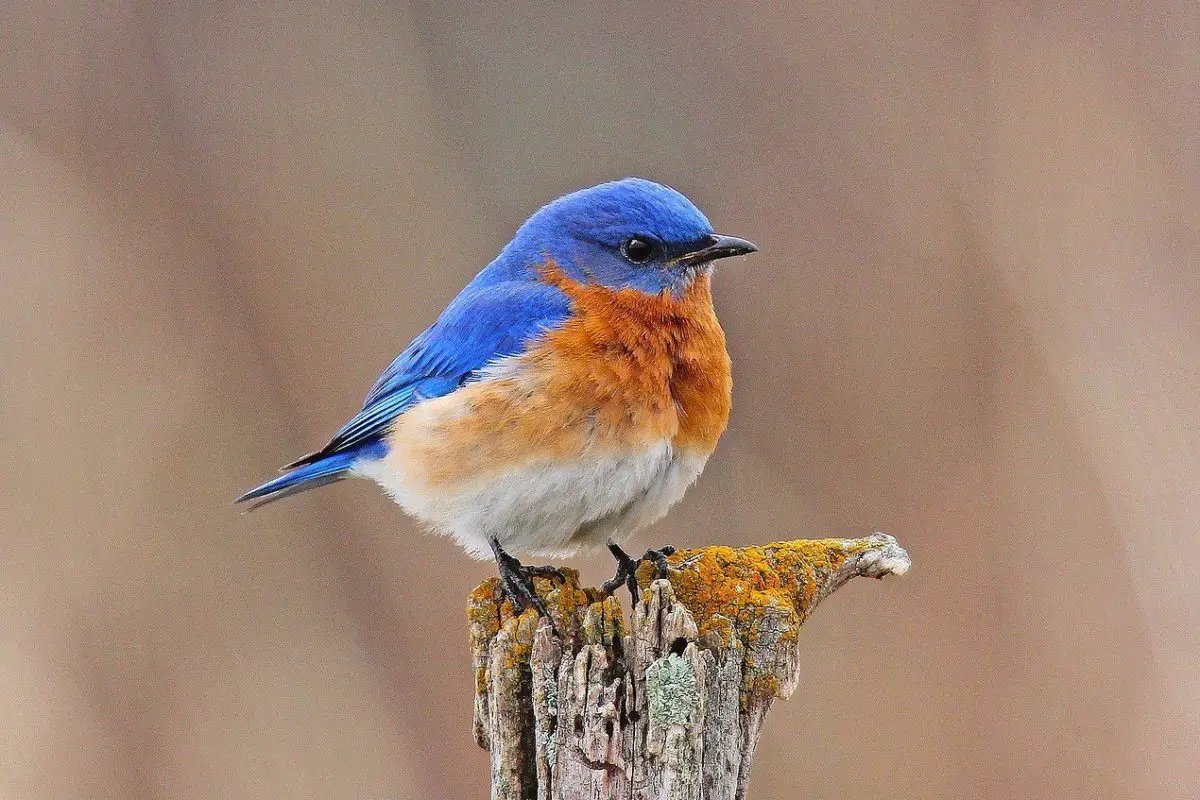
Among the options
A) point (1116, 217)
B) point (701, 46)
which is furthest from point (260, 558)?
point (1116, 217)

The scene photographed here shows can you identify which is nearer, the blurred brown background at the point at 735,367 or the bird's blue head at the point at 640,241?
the bird's blue head at the point at 640,241

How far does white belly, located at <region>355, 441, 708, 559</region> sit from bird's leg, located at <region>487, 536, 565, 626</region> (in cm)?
9

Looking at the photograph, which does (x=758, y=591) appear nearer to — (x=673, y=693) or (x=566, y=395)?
(x=673, y=693)

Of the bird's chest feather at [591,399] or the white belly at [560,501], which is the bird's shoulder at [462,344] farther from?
the white belly at [560,501]

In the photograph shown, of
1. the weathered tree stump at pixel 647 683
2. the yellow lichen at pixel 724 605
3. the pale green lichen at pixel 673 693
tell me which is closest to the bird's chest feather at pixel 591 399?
the yellow lichen at pixel 724 605

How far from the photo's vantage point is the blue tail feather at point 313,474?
160 inches

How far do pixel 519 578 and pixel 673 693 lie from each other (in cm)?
78

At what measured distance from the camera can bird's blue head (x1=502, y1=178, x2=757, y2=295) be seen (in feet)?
12.3

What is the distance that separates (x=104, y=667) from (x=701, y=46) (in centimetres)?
360

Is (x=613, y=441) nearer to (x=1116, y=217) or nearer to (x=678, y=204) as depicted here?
(x=678, y=204)

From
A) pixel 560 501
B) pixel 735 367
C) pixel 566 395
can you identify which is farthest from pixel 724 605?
pixel 735 367

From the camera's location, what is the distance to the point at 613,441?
341 cm

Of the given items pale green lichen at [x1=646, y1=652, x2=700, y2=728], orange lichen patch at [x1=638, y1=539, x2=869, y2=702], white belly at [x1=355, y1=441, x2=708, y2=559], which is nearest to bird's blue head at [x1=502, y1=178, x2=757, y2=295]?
white belly at [x1=355, y1=441, x2=708, y2=559]

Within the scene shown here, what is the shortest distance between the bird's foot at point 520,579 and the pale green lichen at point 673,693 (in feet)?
1.26
